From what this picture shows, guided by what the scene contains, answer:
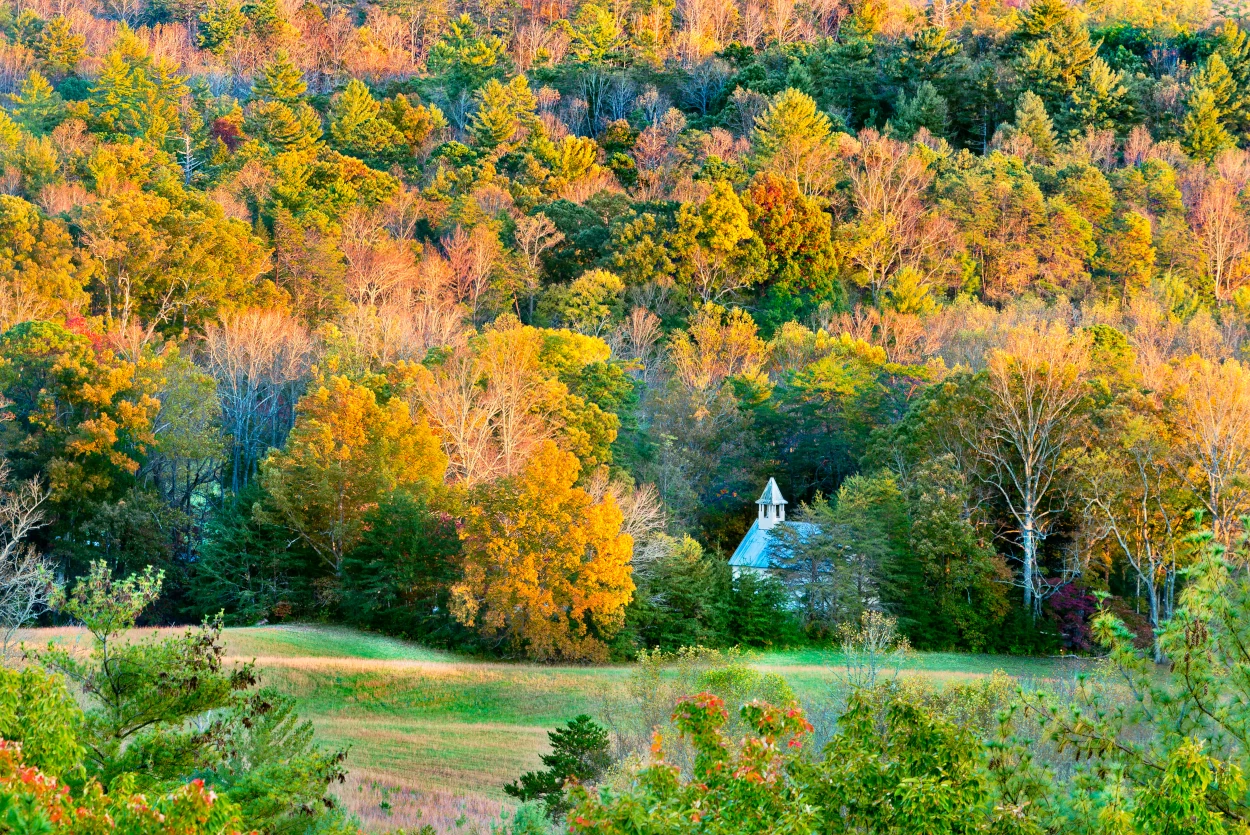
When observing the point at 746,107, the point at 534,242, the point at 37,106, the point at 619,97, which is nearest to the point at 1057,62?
the point at 746,107

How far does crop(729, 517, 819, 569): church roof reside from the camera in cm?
4038

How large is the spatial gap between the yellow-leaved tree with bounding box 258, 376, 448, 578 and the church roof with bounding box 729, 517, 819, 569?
1005 cm

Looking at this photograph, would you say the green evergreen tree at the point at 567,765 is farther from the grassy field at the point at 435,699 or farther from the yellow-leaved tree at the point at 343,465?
the yellow-leaved tree at the point at 343,465

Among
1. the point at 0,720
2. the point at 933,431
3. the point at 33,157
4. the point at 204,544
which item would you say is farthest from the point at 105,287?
the point at 0,720

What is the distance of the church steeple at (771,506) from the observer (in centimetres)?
4219

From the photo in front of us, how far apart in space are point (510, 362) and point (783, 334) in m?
16.1

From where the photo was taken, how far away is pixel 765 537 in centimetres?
4159

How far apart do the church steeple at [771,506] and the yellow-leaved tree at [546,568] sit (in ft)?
24.5

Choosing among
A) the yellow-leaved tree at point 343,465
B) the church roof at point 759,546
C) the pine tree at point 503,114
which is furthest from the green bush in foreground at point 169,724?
the pine tree at point 503,114

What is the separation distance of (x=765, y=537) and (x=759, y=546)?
376 mm

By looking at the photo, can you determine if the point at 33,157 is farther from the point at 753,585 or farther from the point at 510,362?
the point at 753,585

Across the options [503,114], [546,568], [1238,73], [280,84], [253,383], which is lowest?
[546,568]

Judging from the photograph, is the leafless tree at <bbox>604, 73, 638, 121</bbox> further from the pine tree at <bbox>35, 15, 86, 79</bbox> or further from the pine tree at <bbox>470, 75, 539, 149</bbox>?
the pine tree at <bbox>35, 15, 86, 79</bbox>

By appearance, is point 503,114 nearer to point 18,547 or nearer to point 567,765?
point 18,547
